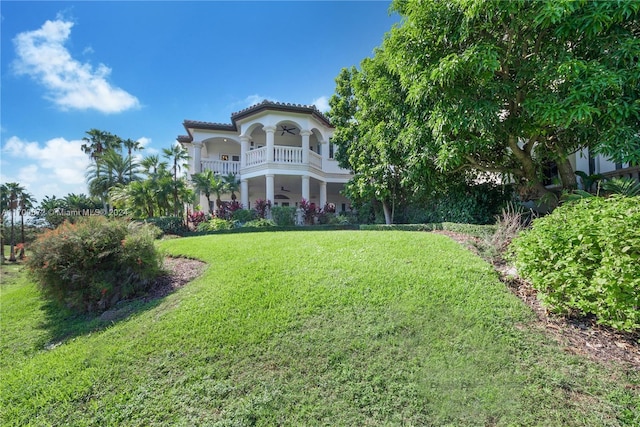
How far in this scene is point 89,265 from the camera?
5562 mm

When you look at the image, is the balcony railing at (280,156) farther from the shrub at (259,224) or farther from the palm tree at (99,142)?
the palm tree at (99,142)

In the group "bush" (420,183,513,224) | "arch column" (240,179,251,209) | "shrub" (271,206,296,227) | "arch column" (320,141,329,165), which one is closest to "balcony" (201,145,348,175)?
"arch column" (320,141,329,165)

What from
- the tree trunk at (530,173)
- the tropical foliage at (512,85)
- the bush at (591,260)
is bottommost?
the bush at (591,260)

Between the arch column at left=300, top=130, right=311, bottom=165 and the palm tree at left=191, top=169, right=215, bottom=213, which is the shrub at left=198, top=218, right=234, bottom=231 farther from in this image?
the arch column at left=300, top=130, right=311, bottom=165

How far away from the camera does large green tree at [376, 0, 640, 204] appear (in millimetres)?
5066

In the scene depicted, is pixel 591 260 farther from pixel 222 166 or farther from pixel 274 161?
pixel 222 166

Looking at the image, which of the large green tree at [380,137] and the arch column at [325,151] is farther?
the arch column at [325,151]

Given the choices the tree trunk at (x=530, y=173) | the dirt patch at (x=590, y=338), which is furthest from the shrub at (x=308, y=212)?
the dirt patch at (x=590, y=338)

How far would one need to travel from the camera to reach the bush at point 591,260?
10.4 ft

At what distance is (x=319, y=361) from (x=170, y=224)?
43.5 ft

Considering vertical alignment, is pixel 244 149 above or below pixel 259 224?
above

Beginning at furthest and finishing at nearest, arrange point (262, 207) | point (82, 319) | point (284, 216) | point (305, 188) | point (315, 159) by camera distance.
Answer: point (315, 159), point (305, 188), point (262, 207), point (284, 216), point (82, 319)

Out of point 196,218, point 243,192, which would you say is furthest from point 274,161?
point 196,218

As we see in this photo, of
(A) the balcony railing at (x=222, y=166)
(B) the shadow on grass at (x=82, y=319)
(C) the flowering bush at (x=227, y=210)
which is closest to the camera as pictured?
(B) the shadow on grass at (x=82, y=319)
